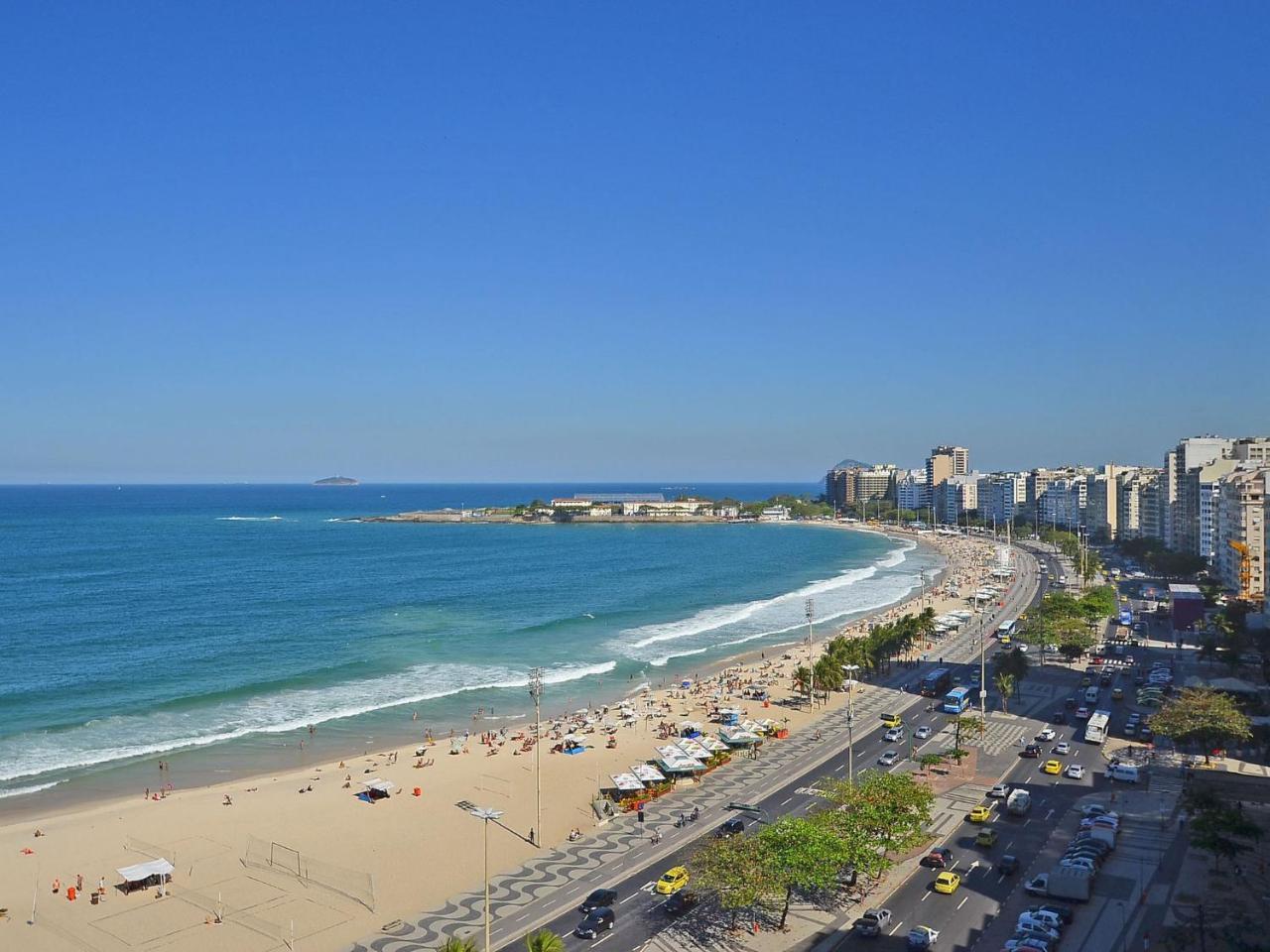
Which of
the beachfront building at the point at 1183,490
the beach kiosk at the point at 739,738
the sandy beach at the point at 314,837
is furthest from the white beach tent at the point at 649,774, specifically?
the beachfront building at the point at 1183,490

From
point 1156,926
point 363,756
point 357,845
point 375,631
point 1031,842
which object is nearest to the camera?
point 1156,926

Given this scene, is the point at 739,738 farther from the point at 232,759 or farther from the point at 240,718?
the point at 240,718

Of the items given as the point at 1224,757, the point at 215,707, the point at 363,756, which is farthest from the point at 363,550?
the point at 1224,757

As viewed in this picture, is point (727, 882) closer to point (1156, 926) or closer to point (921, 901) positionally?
point (921, 901)

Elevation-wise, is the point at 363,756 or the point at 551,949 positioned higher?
the point at 551,949

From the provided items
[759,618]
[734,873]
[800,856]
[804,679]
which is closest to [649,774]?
[734,873]

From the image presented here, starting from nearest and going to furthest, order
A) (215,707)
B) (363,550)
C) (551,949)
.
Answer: (551,949), (215,707), (363,550)

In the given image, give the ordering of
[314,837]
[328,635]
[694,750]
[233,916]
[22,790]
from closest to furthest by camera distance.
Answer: [233,916], [314,837], [22,790], [694,750], [328,635]
